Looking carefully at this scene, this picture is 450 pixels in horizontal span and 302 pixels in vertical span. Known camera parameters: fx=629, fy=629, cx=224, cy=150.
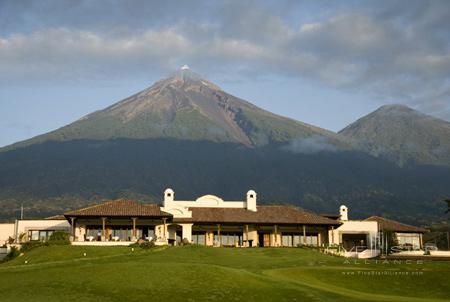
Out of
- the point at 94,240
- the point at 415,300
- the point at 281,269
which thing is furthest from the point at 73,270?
the point at 94,240

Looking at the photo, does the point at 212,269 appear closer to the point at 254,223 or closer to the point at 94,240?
the point at 94,240

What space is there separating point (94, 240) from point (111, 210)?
475 centimetres

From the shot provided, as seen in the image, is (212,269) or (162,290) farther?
(212,269)

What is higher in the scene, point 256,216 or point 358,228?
point 256,216

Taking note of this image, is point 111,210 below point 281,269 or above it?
above

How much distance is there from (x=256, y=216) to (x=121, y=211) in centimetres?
1807

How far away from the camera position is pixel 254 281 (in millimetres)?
39531

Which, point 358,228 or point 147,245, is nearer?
point 147,245

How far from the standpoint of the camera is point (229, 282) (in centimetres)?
3856

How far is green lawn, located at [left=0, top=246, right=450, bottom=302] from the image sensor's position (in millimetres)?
35156

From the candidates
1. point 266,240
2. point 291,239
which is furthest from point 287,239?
point 266,240

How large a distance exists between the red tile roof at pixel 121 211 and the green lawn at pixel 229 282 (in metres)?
19.8

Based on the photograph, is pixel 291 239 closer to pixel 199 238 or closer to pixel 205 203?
pixel 199 238

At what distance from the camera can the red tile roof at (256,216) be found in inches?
3155
